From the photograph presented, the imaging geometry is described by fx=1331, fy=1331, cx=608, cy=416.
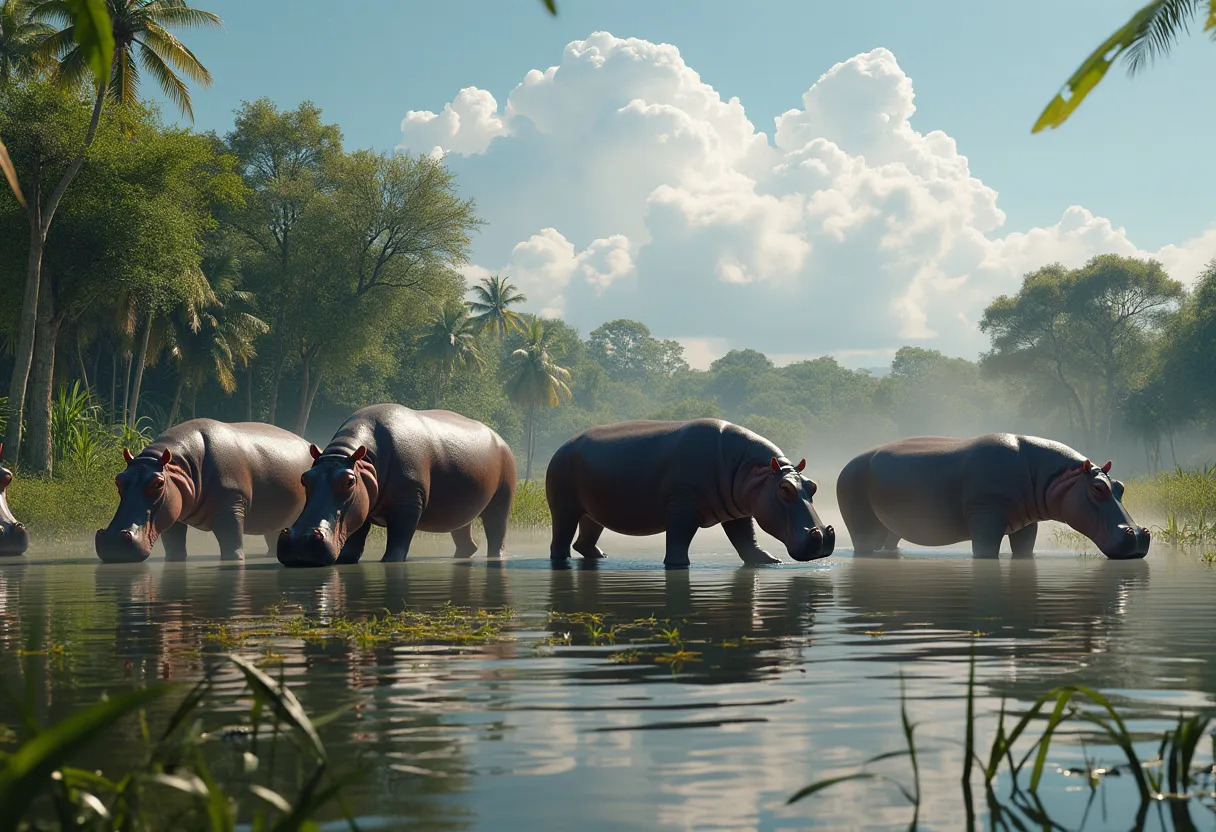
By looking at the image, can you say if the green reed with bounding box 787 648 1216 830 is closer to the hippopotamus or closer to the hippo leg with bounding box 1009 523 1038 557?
the hippo leg with bounding box 1009 523 1038 557

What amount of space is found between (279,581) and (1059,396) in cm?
6430

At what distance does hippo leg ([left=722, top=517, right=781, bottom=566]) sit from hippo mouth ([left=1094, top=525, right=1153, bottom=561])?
368 cm

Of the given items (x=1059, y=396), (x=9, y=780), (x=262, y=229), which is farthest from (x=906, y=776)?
(x=1059, y=396)

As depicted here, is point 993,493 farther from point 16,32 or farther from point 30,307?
point 16,32

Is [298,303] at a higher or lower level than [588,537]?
higher

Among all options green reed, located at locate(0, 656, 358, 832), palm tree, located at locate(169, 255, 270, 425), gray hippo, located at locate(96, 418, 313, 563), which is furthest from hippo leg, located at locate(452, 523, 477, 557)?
palm tree, located at locate(169, 255, 270, 425)

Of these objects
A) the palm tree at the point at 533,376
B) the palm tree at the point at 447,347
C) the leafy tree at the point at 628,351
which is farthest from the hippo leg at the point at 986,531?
the leafy tree at the point at 628,351

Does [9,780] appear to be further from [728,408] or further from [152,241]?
[728,408]

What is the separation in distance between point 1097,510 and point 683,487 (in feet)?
15.5

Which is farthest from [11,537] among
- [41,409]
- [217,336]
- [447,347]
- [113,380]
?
[447,347]

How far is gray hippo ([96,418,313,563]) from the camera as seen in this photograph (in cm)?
1442

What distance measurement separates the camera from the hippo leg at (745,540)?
14.5m

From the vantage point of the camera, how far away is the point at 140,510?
14445 millimetres

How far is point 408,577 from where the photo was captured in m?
12.3
